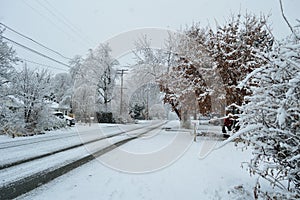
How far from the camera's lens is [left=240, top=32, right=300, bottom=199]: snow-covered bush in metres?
2.54

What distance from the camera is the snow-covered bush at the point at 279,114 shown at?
254 centimetres

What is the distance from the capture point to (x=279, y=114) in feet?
7.80

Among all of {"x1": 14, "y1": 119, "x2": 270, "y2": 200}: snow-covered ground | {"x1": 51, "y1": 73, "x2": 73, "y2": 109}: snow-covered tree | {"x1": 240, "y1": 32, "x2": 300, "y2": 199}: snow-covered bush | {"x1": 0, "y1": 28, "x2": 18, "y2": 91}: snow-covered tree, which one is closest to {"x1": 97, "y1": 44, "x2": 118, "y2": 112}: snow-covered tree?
{"x1": 51, "y1": 73, "x2": 73, "y2": 109}: snow-covered tree

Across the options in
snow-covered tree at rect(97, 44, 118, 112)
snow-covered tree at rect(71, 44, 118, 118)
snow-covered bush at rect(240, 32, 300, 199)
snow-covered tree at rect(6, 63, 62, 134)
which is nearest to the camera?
snow-covered bush at rect(240, 32, 300, 199)

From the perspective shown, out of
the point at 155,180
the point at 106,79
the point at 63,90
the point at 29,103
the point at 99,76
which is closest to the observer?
the point at 155,180

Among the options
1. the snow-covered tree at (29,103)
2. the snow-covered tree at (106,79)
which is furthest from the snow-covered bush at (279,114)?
the snow-covered tree at (106,79)

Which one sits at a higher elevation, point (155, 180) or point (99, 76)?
point (99, 76)

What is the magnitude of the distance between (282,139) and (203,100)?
33.4 ft

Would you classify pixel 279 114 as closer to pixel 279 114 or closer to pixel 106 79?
pixel 279 114

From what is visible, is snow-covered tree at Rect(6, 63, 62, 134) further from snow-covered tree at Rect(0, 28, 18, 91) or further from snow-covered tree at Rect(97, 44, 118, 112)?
snow-covered tree at Rect(97, 44, 118, 112)

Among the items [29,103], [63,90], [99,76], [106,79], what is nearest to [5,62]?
[29,103]

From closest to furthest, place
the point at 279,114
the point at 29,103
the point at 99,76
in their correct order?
1. the point at 279,114
2. the point at 29,103
3. the point at 99,76

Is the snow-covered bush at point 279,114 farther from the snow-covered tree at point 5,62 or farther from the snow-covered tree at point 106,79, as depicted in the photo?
the snow-covered tree at point 106,79

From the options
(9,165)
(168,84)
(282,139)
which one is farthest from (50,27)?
(282,139)
